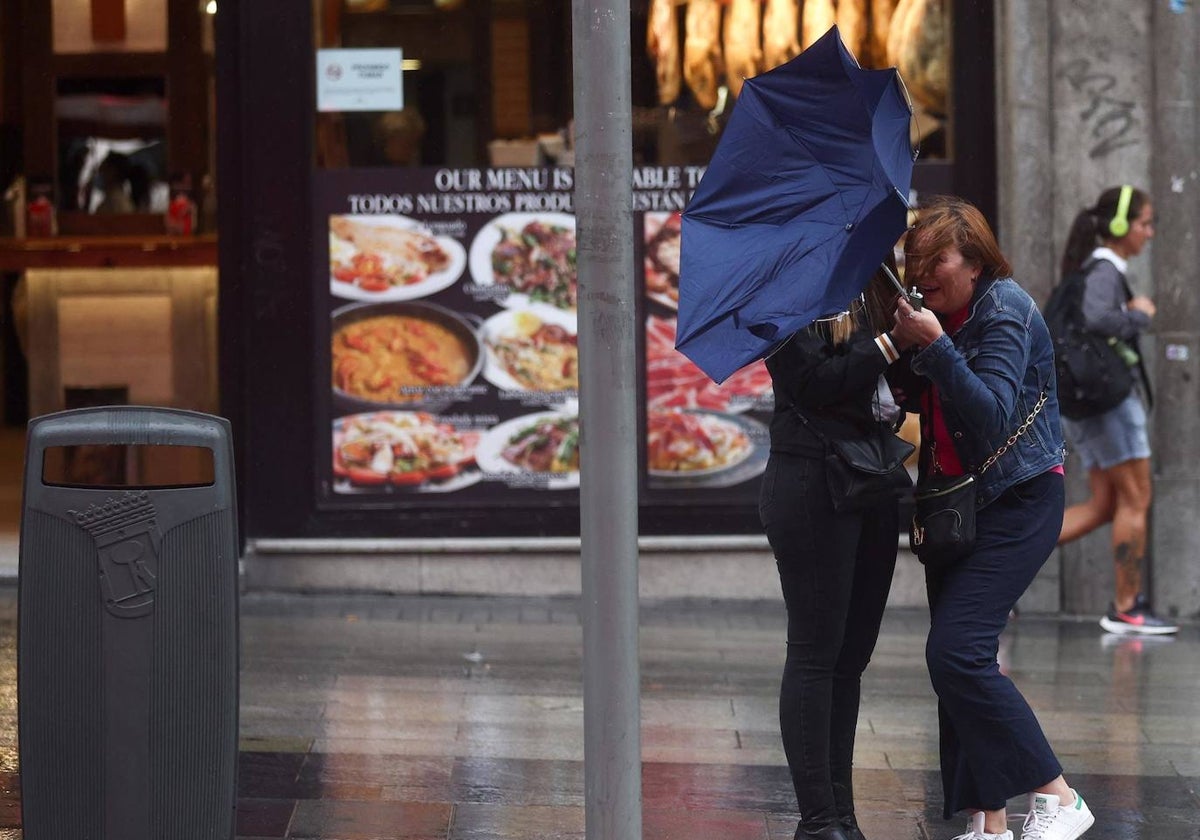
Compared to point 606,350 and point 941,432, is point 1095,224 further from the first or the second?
point 606,350

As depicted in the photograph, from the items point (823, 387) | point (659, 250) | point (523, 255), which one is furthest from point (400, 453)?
point (823, 387)

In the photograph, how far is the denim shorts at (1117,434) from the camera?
7965 millimetres

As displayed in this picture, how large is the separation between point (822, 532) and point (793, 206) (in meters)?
0.84

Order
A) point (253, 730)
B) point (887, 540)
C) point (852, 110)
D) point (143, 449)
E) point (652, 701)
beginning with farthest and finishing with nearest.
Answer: point (143, 449) → point (652, 701) → point (253, 730) → point (887, 540) → point (852, 110)

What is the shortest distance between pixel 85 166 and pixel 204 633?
23.5 feet

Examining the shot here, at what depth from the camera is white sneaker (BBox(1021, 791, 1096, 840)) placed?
15.5ft

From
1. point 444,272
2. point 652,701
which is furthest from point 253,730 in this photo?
point 444,272

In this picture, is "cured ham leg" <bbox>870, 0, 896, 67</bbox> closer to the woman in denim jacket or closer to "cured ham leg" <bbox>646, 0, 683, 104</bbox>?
"cured ham leg" <bbox>646, 0, 683, 104</bbox>

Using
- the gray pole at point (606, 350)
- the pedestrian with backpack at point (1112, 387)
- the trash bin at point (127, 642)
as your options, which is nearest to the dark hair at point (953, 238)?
the gray pole at point (606, 350)

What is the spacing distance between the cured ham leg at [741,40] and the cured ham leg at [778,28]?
4 centimetres

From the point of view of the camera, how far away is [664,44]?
8.66 metres

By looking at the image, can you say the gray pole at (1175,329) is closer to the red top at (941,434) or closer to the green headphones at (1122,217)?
the green headphones at (1122,217)

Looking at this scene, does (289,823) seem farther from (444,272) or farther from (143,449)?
(143,449)

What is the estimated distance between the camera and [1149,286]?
27.9 feet
